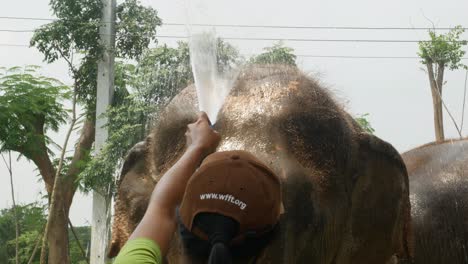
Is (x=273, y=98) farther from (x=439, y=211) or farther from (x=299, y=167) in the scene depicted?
(x=439, y=211)

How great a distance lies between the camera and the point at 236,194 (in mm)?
1572

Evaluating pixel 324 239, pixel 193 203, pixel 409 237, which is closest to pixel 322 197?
pixel 324 239

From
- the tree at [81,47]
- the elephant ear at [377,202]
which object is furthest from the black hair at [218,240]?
the tree at [81,47]

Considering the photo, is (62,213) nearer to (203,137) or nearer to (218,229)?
(203,137)

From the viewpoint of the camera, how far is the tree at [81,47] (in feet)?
68.3

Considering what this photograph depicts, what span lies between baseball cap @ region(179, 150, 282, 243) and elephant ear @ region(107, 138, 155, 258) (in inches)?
60.1

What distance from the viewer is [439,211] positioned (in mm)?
4852

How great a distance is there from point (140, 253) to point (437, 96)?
41.0 ft

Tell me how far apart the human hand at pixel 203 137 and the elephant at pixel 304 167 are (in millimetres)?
309

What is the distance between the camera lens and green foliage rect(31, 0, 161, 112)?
2116 centimetres

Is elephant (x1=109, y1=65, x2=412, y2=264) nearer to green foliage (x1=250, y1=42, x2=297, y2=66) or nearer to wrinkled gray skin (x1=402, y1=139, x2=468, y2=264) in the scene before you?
green foliage (x1=250, y1=42, x2=297, y2=66)

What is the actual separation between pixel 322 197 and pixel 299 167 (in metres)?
0.17

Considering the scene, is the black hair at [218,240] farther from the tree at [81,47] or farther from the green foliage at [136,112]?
the tree at [81,47]

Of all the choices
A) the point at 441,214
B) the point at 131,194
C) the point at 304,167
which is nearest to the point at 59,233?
the point at 441,214
